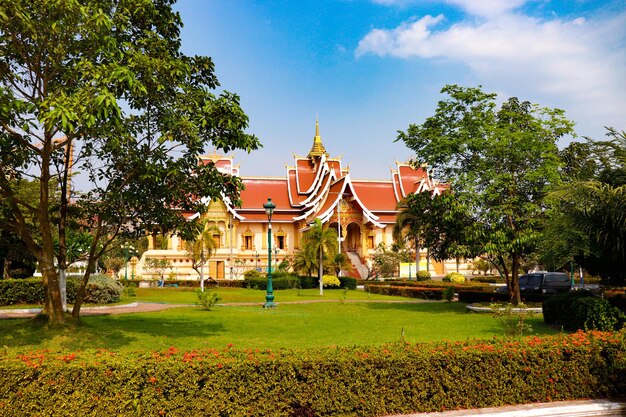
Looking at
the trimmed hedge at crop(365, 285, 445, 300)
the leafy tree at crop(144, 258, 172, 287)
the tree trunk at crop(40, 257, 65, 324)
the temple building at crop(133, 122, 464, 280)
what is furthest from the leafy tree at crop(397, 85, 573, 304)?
the leafy tree at crop(144, 258, 172, 287)

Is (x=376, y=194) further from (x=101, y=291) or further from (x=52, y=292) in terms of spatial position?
(x=52, y=292)

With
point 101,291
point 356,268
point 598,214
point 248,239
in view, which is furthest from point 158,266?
point 598,214

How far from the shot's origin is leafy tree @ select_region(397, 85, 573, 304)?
764 inches

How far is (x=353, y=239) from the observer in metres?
54.1

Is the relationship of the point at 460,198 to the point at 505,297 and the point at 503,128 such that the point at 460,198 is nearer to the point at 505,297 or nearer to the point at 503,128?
the point at 503,128

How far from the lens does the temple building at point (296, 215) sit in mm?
49438

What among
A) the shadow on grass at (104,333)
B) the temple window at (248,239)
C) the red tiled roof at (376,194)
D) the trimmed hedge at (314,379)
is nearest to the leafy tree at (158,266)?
the temple window at (248,239)

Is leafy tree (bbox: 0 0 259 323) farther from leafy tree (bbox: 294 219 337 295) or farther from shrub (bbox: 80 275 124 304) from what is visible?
leafy tree (bbox: 294 219 337 295)

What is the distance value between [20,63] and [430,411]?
10272 mm

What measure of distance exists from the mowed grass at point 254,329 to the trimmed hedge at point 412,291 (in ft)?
24.0

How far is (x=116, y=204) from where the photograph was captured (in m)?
13.5

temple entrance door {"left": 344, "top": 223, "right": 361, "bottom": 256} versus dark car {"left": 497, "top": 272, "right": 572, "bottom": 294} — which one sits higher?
temple entrance door {"left": 344, "top": 223, "right": 361, "bottom": 256}

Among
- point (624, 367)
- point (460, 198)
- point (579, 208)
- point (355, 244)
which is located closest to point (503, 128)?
point (460, 198)

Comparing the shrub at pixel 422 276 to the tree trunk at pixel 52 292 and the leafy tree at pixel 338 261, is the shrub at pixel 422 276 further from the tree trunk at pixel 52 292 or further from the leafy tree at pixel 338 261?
the tree trunk at pixel 52 292
